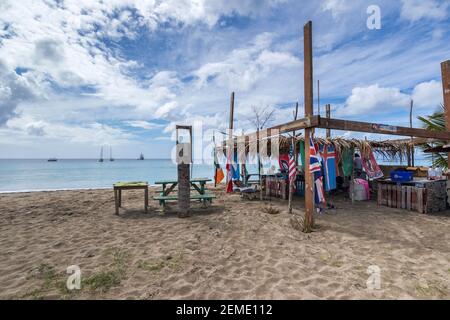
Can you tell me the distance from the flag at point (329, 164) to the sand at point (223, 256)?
1.62 metres

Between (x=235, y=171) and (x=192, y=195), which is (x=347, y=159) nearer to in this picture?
(x=235, y=171)

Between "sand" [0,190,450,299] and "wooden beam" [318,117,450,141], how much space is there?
7.89 ft

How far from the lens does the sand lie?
9.22 feet

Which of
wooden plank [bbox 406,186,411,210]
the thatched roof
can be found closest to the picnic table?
the thatched roof

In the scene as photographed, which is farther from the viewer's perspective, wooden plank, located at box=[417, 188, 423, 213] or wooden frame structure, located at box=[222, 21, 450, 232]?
wooden plank, located at box=[417, 188, 423, 213]

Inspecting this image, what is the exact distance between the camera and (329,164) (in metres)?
8.38

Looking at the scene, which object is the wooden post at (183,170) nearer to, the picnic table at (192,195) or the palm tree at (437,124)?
the picnic table at (192,195)

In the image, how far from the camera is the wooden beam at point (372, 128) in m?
5.45

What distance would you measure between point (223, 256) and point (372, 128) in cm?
525

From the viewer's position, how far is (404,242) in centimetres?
446

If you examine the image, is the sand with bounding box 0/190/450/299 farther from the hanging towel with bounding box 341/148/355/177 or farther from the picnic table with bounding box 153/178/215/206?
the hanging towel with bounding box 341/148/355/177
